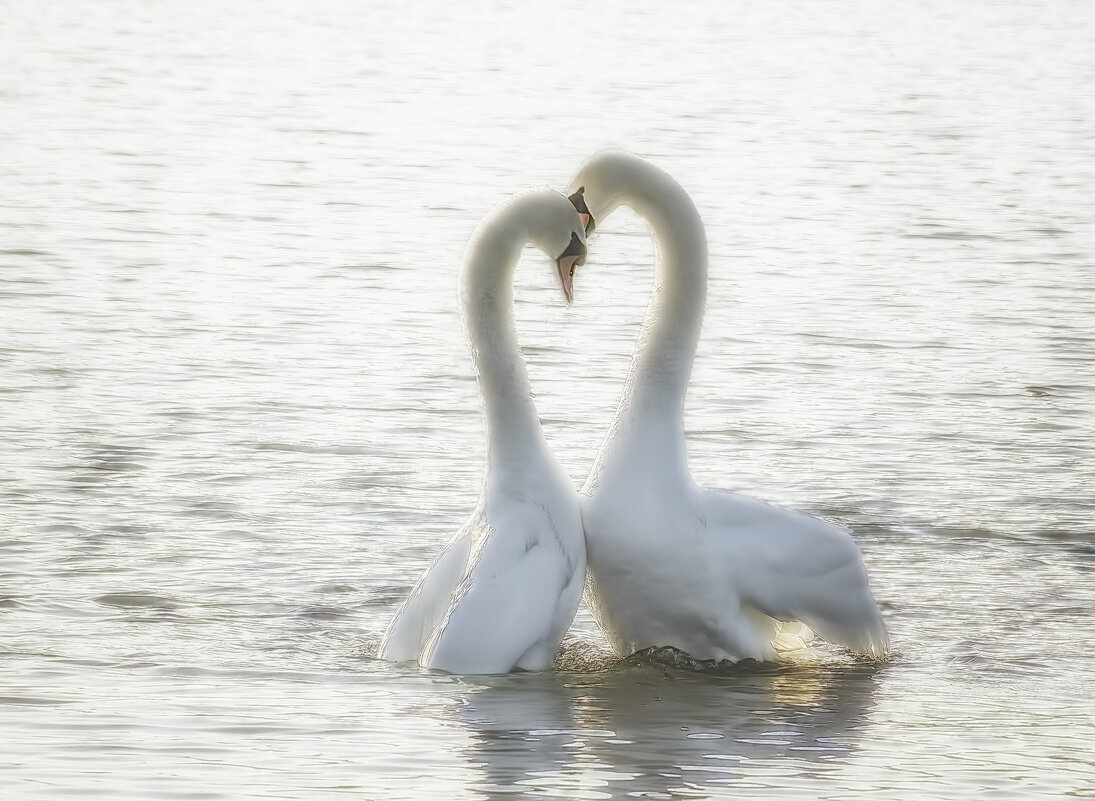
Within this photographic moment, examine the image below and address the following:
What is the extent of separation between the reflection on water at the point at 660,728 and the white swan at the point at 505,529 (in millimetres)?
193

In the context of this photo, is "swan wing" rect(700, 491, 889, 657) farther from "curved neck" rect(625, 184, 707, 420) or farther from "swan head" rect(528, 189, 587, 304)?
"swan head" rect(528, 189, 587, 304)

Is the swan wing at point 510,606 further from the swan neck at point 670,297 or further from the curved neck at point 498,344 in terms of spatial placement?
the swan neck at point 670,297

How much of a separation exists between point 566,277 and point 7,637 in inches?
96.5

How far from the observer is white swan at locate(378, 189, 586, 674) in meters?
7.13

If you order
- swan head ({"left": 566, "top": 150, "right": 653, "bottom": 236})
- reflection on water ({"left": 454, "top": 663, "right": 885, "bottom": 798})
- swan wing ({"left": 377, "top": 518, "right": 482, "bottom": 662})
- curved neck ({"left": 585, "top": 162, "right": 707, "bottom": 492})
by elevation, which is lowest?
reflection on water ({"left": 454, "top": 663, "right": 885, "bottom": 798})

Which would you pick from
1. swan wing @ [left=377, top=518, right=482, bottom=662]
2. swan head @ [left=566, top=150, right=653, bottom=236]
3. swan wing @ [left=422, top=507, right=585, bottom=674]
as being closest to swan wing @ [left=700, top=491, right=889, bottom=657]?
swan wing @ [left=422, top=507, right=585, bottom=674]

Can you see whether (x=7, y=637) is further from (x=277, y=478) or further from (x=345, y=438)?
(x=345, y=438)

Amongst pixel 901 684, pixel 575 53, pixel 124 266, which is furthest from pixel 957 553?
pixel 575 53

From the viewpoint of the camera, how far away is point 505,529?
7316 mm

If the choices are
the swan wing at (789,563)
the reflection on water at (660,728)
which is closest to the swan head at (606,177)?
the swan wing at (789,563)

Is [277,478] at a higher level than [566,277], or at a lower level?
lower

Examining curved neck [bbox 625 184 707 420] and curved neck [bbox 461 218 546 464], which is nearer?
curved neck [bbox 461 218 546 464]

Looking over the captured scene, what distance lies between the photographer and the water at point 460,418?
6.90 meters

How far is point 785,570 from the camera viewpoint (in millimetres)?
7621
